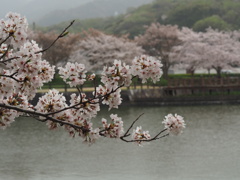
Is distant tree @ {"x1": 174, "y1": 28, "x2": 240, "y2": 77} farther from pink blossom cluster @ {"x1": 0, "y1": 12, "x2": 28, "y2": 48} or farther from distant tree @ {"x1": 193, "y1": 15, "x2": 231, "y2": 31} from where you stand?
pink blossom cluster @ {"x1": 0, "y1": 12, "x2": 28, "y2": 48}

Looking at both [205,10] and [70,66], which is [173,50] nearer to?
[205,10]

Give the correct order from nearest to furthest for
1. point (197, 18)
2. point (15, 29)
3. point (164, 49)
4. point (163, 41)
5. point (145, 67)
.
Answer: point (15, 29)
point (145, 67)
point (163, 41)
point (164, 49)
point (197, 18)

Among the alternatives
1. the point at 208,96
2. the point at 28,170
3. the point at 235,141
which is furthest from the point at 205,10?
the point at 28,170

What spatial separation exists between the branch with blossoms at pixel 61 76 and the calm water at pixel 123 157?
9500 millimetres

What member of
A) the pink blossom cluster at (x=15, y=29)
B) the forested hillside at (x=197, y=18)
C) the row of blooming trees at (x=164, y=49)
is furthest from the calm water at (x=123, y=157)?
the forested hillside at (x=197, y=18)

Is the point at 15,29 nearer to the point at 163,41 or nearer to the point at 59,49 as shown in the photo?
the point at 59,49

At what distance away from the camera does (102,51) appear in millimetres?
48969

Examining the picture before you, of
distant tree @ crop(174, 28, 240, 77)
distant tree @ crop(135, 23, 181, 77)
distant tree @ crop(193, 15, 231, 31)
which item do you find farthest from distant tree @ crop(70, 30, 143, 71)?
distant tree @ crop(193, 15, 231, 31)

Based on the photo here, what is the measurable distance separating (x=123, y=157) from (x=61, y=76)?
1341 cm

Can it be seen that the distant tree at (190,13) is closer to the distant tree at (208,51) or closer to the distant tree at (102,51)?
the distant tree at (208,51)

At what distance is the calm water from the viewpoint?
15.8m

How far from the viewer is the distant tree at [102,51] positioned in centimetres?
Result: 4834

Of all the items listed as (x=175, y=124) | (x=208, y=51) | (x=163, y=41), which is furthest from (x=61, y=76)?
(x=163, y=41)

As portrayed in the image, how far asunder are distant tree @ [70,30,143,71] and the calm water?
21176mm
